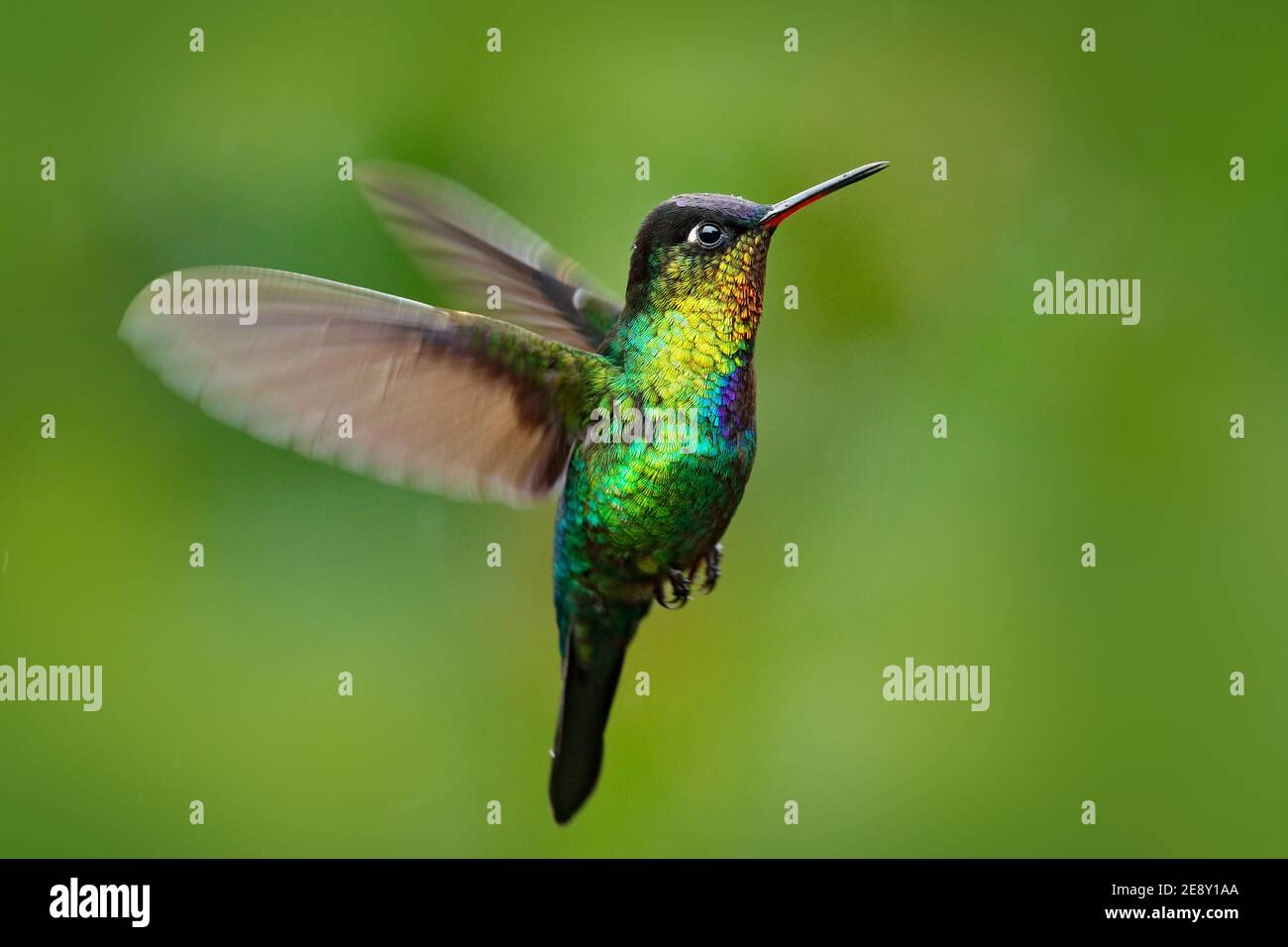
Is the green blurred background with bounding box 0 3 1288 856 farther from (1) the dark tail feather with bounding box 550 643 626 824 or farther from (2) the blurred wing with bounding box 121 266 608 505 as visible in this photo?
(2) the blurred wing with bounding box 121 266 608 505

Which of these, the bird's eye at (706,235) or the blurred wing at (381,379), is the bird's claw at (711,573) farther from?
the bird's eye at (706,235)

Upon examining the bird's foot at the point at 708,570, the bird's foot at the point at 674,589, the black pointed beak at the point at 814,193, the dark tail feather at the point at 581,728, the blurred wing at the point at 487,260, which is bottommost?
the dark tail feather at the point at 581,728

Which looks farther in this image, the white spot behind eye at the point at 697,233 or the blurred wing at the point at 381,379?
the white spot behind eye at the point at 697,233

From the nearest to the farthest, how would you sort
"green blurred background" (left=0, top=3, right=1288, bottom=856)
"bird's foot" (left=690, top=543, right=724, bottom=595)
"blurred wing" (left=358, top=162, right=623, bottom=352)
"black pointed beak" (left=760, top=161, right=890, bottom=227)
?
"black pointed beak" (left=760, top=161, right=890, bottom=227), "bird's foot" (left=690, top=543, right=724, bottom=595), "blurred wing" (left=358, top=162, right=623, bottom=352), "green blurred background" (left=0, top=3, right=1288, bottom=856)

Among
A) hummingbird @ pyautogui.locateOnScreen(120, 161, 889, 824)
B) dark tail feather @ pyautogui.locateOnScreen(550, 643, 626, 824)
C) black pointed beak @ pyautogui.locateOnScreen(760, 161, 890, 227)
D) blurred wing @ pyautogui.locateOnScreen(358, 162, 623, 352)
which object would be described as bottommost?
dark tail feather @ pyautogui.locateOnScreen(550, 643, 626, 824)

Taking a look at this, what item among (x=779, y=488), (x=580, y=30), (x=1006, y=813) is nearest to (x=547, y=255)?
(x=779, y=488)

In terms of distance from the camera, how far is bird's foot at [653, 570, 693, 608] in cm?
167

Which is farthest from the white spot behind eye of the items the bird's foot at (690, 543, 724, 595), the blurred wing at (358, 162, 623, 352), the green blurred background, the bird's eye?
the green blurred background

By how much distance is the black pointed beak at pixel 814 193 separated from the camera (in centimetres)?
138

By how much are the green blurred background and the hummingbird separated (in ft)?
3.94

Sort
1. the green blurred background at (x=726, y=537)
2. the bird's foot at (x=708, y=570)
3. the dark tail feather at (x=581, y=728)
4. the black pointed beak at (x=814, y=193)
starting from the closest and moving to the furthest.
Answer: the black pointed beak at (x=814, y=193)
the bird's foot at (x=708, y=570)
the dark tail feather at (x=581, y=728)
the green blurred background at (x=726, y=537)

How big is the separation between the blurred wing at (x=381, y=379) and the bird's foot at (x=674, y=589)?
0.62 ft

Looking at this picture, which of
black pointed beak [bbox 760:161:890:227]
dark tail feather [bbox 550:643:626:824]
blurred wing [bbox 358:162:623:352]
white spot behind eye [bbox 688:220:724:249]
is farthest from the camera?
blurred wing [bbox 358:162:623:352]

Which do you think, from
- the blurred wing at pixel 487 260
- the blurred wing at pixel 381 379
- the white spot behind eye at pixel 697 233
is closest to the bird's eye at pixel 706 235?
the white spot behind eye at pixel 697 233
